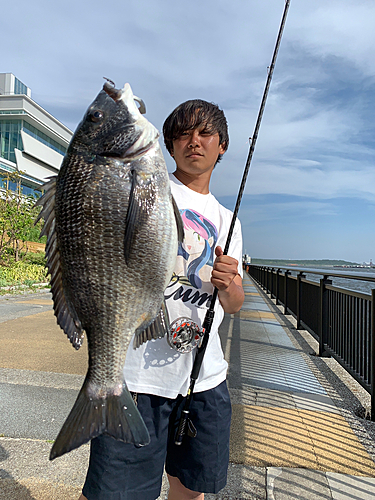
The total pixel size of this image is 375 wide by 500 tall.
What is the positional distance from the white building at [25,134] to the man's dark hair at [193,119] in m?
37.7

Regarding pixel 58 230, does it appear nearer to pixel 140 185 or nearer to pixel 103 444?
pixel 140 185

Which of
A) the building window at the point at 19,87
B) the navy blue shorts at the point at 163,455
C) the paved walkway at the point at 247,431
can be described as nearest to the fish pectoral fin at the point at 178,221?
the navy blue shorts at the point at 163,455

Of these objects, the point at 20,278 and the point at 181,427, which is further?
the point at 20,278

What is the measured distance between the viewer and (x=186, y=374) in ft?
6.07

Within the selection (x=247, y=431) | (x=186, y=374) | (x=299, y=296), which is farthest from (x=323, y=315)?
(x=186, y=374)

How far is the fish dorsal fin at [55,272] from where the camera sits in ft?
4.45

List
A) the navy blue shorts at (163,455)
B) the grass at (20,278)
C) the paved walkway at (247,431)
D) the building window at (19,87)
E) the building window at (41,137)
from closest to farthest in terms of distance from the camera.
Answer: the navy blue shorts at (163,455) < the paved walkway at (247,431) < the grass at (20,278) < the building window at (41,137) < the building window at (19,87)

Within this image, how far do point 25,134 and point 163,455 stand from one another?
44207 millimetres

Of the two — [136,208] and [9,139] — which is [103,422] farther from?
[9,139]

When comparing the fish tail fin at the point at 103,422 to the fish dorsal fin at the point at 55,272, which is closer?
the fish tail fin at the point at 103,422

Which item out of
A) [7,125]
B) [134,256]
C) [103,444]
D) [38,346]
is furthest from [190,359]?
[7,125]

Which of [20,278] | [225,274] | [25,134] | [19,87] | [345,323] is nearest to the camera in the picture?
[225,274]

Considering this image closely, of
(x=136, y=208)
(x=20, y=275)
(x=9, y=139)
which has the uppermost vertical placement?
(x=9, y=139)

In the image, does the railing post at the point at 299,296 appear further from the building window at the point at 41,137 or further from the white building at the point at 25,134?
the building window at the point at 41,137
